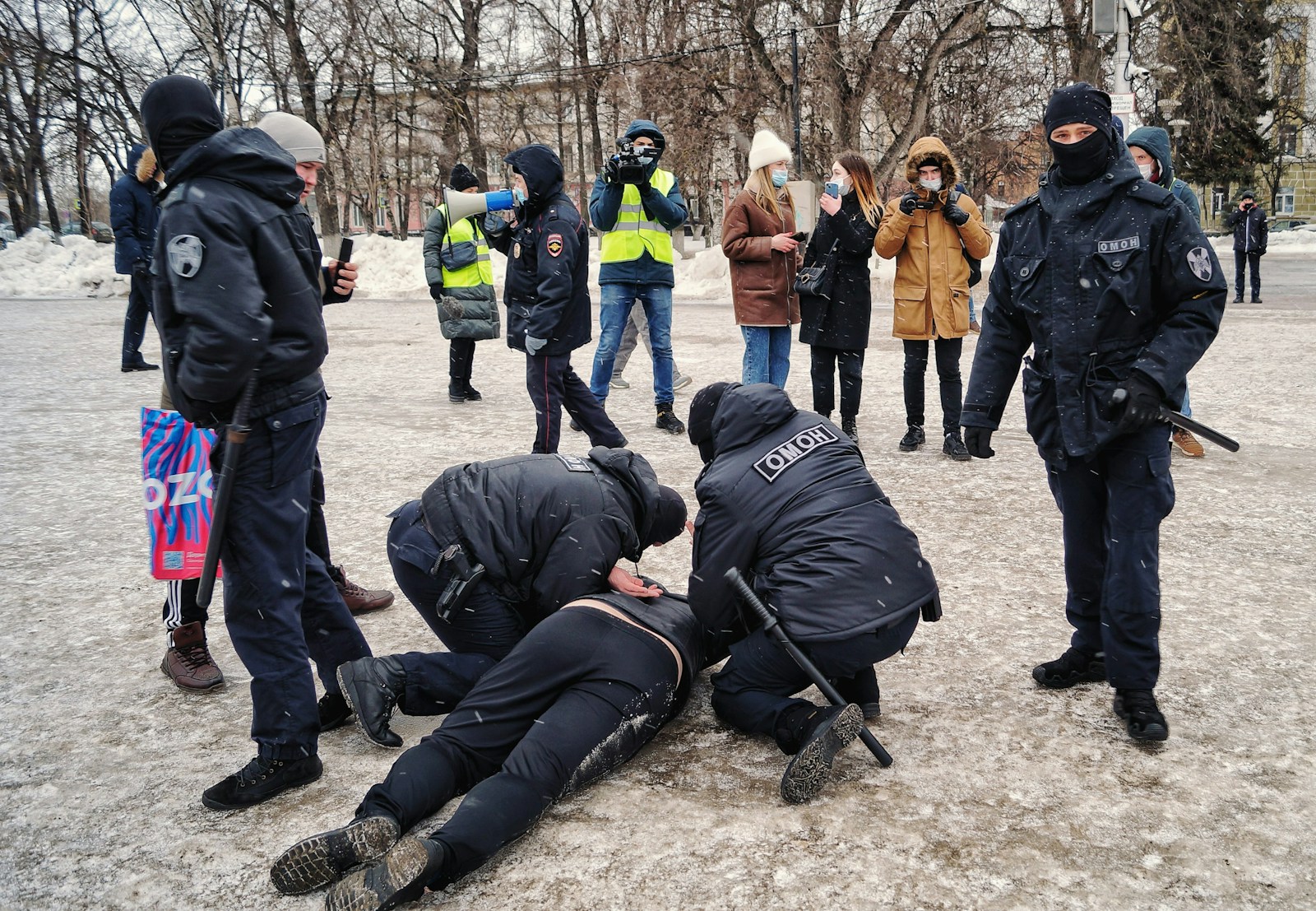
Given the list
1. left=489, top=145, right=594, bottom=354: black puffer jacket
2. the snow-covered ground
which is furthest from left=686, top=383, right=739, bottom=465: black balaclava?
the snow-covered ground

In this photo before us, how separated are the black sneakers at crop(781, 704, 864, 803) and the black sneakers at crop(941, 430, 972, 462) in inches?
158

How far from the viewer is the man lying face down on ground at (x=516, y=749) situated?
8.02ft

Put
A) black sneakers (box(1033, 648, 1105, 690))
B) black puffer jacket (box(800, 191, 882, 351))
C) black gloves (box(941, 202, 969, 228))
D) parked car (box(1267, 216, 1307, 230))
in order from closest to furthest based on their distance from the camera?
black sneakers (box(1033, 648, 1105, 690)) → black gloves (box(941, 202, 969, 228)) → black puffer jacket (box(800, 191, 882, 351)) → parked car (box(1267, 216, 1307, 230))

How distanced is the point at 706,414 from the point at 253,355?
1.36m

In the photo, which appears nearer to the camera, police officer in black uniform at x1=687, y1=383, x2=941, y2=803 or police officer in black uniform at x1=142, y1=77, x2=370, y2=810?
police officer in black uniform at x1=142, y1=77, x2=370, y2=810

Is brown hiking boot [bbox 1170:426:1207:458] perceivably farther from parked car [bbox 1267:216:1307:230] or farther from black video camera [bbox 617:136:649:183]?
parked car [bbox 1267:216:1307:230]

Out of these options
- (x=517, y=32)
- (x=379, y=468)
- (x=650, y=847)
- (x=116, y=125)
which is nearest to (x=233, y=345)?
(x=650, y=847)

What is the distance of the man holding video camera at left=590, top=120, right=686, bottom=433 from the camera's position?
7.15 m

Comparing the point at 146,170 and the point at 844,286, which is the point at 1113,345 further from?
the point at 146,170

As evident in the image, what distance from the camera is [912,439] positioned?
6852 mm

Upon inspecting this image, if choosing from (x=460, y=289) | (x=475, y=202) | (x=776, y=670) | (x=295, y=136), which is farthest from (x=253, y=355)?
(x=460, y=289)

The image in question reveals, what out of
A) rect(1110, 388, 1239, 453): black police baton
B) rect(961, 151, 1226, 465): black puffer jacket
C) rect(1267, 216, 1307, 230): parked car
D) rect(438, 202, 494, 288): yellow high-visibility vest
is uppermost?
rect(1267, 216, 1307, 230): parked car

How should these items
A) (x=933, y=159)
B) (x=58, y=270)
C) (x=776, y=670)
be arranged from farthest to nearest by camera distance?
(x=58, y=270) → (x=933, y=159) → (x=776, y=670)

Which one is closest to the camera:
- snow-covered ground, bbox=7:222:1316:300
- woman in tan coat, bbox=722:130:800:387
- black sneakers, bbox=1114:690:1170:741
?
black sneakers, bbox=1114:690:1170:741
